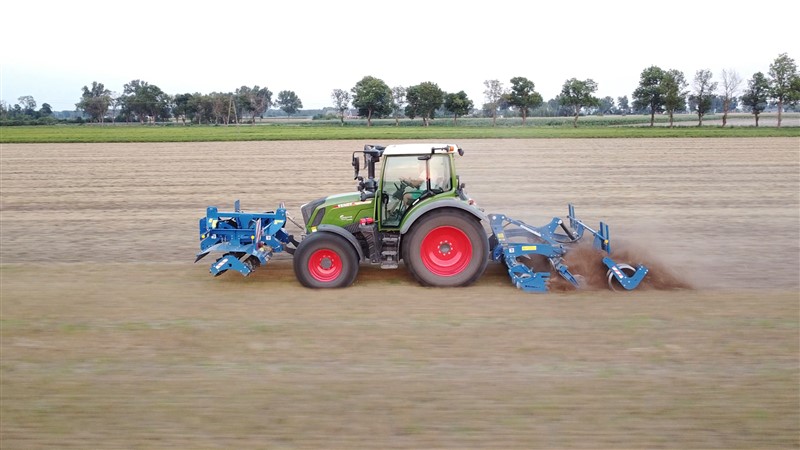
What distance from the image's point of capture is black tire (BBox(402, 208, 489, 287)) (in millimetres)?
8969

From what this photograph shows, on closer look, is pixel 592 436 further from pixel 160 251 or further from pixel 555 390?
pixel 160 251

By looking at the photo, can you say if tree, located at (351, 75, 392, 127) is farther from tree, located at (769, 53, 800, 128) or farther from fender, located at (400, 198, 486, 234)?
fender, located at (400, 198, 486, 234)

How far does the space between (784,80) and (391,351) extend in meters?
55.8

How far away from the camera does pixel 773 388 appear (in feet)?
18.8

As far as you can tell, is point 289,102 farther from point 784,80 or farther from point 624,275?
point 624,275

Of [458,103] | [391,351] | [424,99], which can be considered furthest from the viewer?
[458,103]

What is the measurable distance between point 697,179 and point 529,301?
1649 cm

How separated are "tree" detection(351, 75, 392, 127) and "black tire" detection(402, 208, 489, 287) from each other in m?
43.4

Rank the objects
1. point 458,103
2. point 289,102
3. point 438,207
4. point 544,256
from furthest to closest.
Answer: point 289,102
point 458,103
point 544,256
point 438,207

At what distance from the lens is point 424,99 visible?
54500 mm

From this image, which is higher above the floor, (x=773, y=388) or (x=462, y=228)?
(x=462, y=228)

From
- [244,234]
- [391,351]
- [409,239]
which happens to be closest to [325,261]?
[409,239]

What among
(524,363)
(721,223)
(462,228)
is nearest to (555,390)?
(524,363)

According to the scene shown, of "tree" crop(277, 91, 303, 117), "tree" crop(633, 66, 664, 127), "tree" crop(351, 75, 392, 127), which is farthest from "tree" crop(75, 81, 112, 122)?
"tree" crop(633, 66, 664, 127)
